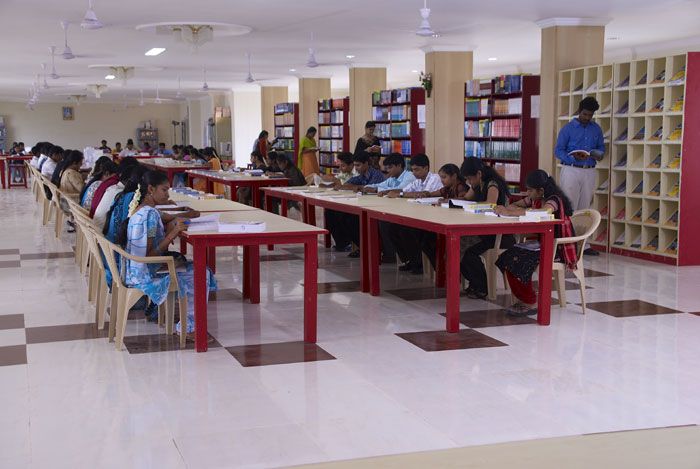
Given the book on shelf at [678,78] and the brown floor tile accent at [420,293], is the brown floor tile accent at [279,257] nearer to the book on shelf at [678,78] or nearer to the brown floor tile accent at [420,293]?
the brown floor tile accent at [420,293]

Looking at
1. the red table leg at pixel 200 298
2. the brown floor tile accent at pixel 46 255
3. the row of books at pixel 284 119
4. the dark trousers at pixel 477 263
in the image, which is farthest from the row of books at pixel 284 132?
the red table leg at pixel 200 298

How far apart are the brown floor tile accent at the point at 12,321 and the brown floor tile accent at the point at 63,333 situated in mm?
134

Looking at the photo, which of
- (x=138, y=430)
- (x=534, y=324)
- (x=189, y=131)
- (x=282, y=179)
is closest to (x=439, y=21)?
(x=282, y=179)

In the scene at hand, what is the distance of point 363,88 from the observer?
15594 mm

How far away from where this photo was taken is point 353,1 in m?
8.51

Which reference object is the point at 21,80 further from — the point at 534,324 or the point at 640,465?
the point at 640,465

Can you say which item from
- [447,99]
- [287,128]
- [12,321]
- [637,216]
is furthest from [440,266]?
[287,128]

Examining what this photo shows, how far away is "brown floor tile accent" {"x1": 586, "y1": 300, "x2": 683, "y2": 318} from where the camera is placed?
5.83m

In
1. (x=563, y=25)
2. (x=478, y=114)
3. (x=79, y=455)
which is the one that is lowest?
(x=79, y=455)

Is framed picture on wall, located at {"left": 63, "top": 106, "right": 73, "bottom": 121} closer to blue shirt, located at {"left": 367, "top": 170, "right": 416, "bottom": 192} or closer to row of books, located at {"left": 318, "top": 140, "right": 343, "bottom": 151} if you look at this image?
row of books, located at {"left": 318, "top": 140, "right": 343, "bottom": 151}

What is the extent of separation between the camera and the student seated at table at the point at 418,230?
22.7 feet

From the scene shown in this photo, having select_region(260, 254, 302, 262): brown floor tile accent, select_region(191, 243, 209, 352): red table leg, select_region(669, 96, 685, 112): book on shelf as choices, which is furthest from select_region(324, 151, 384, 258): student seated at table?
select_region(191, 243, 209, 352): red table leg

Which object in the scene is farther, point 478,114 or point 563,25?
point 478,114

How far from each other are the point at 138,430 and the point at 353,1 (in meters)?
5.88
